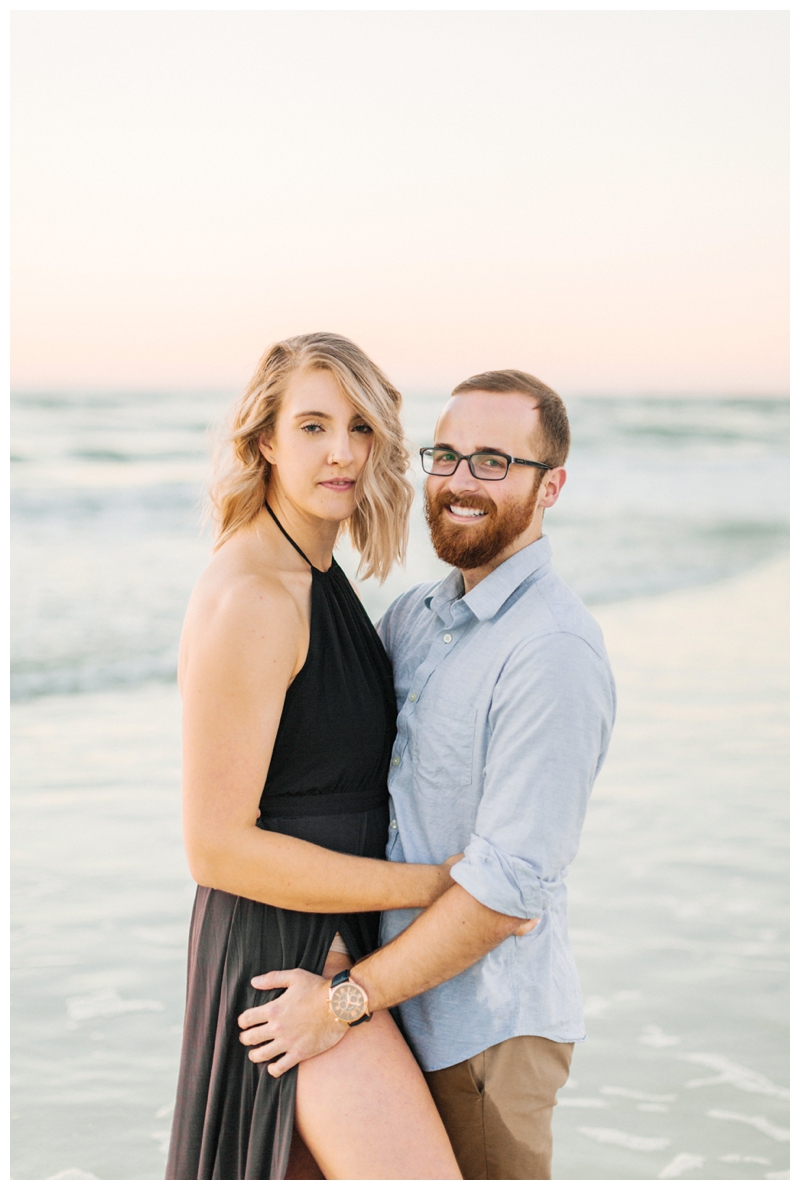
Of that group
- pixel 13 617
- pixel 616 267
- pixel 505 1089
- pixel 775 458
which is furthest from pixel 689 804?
pixel 775 458

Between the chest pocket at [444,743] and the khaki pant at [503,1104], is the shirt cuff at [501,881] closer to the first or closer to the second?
the chest pocket at [444,743]

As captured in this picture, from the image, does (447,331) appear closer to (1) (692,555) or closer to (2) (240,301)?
(2) (240,301)

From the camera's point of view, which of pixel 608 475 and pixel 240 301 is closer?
pixel 240 301

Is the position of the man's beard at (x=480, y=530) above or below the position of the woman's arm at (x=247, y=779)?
above

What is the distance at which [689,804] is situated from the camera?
660 centimetres

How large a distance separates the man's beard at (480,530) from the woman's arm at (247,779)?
49 cm

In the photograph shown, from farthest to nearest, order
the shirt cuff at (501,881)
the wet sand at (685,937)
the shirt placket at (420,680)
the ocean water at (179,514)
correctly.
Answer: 1. the ocean water at (179,514)
2. the wet sand at (685,937)
3. the shirt placket at (420,680)
4. the shirt cuff at (501,881)

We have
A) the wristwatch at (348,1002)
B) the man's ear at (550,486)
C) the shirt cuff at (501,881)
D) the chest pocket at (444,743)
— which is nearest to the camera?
the shirt cuff at (501,881)

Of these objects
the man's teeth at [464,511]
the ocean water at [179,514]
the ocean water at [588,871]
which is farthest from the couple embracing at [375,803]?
the ocean water at [179,514]

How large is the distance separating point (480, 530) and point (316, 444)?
0.47 m

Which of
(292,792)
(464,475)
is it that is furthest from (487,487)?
(292,792)

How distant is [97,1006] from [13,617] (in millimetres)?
6948

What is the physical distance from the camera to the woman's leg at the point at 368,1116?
7.32 ft

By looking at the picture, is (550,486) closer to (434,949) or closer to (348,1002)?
(434,949)
